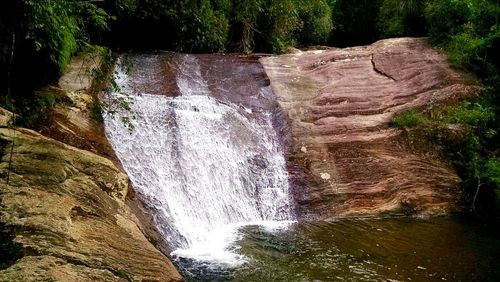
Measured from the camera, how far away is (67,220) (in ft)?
15.7

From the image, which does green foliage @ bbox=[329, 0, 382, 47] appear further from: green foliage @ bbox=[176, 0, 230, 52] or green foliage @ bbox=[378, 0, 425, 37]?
green foliage @ bbox=[176, 0, 230, 52]

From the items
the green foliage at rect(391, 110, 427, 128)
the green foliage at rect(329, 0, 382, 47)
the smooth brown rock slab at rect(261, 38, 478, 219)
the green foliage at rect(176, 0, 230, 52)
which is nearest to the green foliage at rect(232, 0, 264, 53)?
the green foliage at rect(176, 0, 230, 52)

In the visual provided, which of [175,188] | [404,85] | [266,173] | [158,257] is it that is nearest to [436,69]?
[404,85]

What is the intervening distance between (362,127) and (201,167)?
4.09 m

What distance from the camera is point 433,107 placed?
1154cm

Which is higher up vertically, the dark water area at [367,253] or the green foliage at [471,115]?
the green foliage at [471,115]

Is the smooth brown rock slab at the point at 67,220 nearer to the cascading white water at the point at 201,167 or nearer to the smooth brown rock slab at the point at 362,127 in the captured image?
the cascading white water at the point at 201,167

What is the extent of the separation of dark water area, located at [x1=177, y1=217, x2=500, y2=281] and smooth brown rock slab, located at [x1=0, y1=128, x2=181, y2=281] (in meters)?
1.43

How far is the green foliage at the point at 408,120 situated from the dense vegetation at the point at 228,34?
0.03 metres

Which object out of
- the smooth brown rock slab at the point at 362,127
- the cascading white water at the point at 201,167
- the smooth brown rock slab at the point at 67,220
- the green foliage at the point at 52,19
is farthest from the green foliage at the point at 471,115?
the green foliage at the point at 52,19

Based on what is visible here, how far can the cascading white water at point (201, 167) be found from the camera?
781cm

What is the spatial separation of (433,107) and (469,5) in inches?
171

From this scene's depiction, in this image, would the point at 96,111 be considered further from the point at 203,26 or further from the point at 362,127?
the point at 203,26

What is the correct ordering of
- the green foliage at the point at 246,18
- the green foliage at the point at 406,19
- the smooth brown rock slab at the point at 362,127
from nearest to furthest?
1. the smooth brown rock slab at the point at 362,127
2. the green foliage at the point at 246,18
3. the green foliage at the point at 406,19
